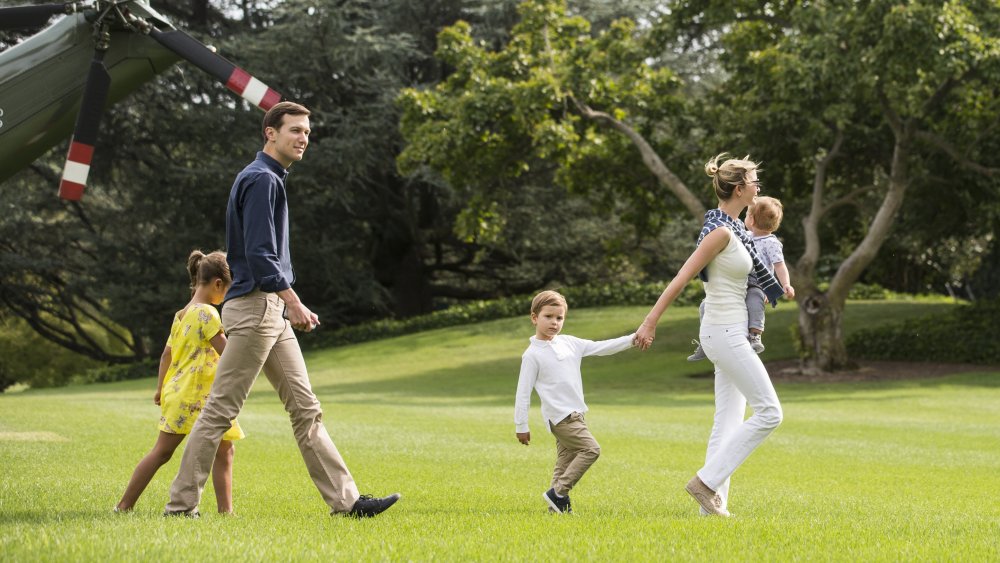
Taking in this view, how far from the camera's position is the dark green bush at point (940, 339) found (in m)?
28.4

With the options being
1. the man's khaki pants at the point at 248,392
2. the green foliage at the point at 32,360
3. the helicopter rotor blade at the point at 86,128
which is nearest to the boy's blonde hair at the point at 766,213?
the man's khaki pants at the point at 248,392

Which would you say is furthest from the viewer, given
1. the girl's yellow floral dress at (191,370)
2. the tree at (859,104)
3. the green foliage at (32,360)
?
the green foliage at (32,360)

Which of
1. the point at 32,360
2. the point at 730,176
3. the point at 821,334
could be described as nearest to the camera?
the point at 730,176

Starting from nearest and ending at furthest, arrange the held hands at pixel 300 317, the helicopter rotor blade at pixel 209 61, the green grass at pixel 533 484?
the green grass at pixel 533 484, the held hands at pixel 300 317, the helicopter rotor blade at pixel 209 61

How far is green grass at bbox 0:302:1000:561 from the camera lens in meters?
5.07

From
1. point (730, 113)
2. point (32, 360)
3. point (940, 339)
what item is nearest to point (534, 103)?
point (730, 113)

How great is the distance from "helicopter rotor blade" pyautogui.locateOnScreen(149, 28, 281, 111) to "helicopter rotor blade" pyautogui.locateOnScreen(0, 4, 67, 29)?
27.2 inches

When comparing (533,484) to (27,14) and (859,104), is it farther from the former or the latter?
(859,104)

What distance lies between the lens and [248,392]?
5.96 metres

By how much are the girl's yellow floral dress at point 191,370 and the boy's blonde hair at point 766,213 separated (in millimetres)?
3270

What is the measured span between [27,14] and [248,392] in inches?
144

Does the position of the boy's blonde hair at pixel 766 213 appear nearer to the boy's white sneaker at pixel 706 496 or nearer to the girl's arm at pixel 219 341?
the boy's white sneaker at pixel 706 496

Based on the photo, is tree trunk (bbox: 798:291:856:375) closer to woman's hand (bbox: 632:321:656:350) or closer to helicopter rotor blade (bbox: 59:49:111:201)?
helicopter rotor blade (bbox: 59:49:111:201)

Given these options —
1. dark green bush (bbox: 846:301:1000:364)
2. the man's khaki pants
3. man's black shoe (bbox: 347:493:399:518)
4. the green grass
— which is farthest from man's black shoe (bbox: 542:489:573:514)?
dark green bush (bbox: 846:301:1000:364)
